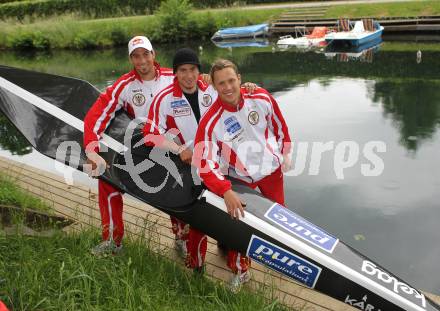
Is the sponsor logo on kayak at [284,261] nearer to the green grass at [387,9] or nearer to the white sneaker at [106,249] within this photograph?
the white sneaker at [106,249]

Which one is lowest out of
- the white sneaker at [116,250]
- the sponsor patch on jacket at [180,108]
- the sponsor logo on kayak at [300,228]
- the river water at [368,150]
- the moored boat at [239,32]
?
the river water at [368,150]

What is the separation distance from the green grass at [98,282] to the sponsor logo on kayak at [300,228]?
49 cm

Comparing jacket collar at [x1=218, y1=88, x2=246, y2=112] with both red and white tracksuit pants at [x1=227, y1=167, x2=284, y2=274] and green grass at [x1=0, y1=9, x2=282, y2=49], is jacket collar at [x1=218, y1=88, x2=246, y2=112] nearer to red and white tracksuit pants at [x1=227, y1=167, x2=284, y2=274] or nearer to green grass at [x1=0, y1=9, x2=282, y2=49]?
red and white tracksuit pants at [x1=227, y1=167, x2=284, y2=274]

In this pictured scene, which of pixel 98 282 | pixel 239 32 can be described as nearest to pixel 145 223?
pixel 98 282

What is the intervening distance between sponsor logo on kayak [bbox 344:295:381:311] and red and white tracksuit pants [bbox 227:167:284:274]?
2.50 ft

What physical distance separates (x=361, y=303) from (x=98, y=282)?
1.75m

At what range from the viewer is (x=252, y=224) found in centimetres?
305

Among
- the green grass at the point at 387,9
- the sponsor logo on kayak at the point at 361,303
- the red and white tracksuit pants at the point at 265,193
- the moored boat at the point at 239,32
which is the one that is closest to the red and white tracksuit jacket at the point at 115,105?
the red and white tracksuit pants at the point at 265,193

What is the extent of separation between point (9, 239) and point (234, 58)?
15254mm

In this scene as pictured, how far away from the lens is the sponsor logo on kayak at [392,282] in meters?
2.88

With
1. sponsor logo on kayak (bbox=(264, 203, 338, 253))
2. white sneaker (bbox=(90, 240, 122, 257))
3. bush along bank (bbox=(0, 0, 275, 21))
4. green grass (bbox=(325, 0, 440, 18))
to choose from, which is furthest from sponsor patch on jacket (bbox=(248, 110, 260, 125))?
bush along bank (bbox=(0, 0, 275, 21))

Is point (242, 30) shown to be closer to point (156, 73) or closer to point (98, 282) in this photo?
point (156, 73)

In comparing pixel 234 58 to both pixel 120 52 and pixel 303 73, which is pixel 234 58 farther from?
pixel 120 52

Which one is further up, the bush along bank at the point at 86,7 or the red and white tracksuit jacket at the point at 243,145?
the bush along bank at the point at 86,7
